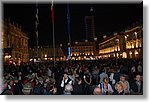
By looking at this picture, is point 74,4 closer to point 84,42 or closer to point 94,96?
point 84,42

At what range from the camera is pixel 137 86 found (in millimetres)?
5000

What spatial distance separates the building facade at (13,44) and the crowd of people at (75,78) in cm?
15

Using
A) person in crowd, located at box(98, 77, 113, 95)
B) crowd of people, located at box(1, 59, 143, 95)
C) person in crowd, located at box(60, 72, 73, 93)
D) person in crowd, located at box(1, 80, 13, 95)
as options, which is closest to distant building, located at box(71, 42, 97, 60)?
crowd of people, located at box(1, 59, 143, 95)

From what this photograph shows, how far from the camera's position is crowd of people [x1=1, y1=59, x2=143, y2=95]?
16.5 feet

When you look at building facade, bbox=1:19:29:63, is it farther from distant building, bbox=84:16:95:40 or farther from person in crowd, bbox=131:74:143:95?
person in crowd, bbox=131:74:143:95

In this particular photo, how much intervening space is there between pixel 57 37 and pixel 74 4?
689 mm

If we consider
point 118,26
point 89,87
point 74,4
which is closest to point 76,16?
point 74,4

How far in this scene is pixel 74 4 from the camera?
5199mm

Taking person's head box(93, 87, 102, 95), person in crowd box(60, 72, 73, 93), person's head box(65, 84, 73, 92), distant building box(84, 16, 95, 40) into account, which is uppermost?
distant building box(84, 16, 95, 40)

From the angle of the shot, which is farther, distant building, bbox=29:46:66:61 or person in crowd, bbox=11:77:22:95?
distant building, bbox=29:46:66:61

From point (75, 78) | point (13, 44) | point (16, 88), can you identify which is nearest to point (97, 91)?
point (75, 78)

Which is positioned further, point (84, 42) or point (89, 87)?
point (84, 42)

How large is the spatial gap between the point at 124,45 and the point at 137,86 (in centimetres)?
79

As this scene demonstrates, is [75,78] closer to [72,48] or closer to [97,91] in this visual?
[97,91]
